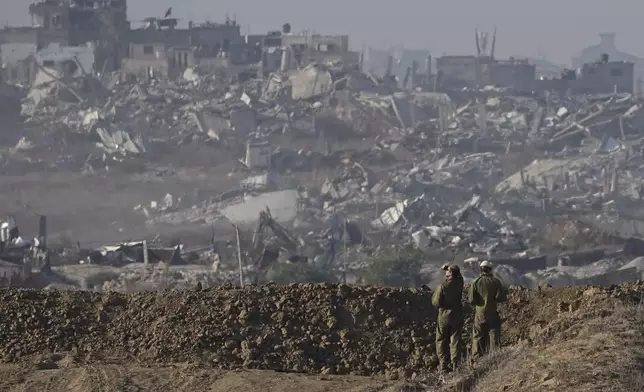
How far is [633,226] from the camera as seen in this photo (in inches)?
1451

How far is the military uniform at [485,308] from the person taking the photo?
8.27 meters

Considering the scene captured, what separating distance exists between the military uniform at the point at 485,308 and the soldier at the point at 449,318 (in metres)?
0.09

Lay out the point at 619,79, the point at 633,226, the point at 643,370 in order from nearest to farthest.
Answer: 1. the point at 643,370
2. the point at 633,226
3. the point at 619,79

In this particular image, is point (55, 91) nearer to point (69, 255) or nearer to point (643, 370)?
point (69, 255)

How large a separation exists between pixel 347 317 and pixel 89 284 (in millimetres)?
15908

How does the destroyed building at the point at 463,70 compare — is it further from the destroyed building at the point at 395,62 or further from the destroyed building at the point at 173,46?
the destroyed building at the point at 395,62

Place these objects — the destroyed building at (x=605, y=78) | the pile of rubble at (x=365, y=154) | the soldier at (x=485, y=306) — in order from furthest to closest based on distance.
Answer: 1. the destroyed building at (x=605, y=78)
2. the pile of rubble at (x=365, y=154)
3. the soldier at (x=485, y=306)

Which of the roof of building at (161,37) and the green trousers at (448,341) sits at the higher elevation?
the roof of building at (161,37)

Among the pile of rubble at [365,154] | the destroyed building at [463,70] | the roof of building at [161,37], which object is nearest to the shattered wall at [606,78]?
the pile of rubble at [365,154]

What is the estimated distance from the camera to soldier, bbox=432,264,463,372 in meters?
8.30

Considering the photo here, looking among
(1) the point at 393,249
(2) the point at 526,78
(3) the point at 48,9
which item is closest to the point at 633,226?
(1) the point at 393,249

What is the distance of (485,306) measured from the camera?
27.2ft

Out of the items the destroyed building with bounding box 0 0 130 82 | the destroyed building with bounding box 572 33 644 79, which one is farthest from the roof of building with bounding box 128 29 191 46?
the destroyed building with bounding box 572 33 644 79

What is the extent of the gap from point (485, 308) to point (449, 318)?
0.73 feet
